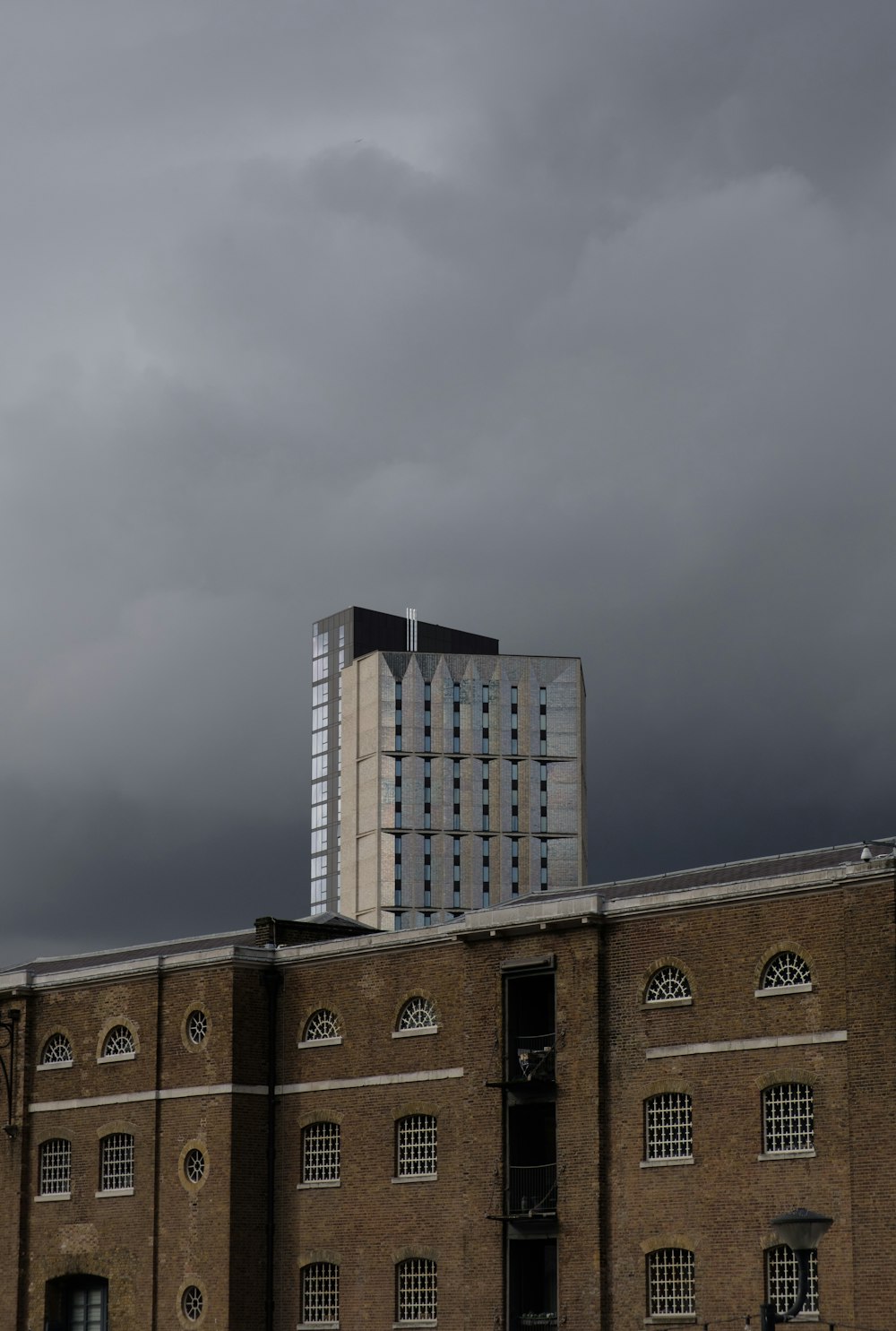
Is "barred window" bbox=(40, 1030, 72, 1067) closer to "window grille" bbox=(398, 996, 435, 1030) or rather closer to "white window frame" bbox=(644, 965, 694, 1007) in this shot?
"window grille" bbox=(398, 996, 435, 1030)

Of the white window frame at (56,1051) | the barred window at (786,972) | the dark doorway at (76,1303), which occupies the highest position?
the barred window at (786,972)

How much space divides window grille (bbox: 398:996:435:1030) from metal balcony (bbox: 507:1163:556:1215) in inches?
192

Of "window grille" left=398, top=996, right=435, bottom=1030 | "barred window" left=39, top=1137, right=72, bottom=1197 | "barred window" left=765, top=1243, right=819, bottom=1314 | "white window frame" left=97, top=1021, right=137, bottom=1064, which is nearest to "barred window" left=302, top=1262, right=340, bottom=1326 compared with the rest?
"window grille" left=398, top=996, right=435, bottom=1030

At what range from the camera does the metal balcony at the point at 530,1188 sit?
48938 millimetres

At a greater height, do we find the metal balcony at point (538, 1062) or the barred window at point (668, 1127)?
the metal balcony at point (538, 1062)

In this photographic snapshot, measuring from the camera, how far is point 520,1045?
50406 millimetres

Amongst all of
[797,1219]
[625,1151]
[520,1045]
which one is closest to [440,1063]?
[520,1045]

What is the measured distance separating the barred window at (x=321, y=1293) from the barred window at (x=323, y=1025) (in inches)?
232

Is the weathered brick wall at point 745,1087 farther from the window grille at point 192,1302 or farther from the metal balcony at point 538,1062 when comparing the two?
the window grille at point 192,1302

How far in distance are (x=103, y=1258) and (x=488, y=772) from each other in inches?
4113

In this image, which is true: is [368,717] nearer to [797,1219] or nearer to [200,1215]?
[200,1215]

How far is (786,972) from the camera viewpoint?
4581 centimetres

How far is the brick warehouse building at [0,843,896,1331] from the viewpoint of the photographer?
44688 mm

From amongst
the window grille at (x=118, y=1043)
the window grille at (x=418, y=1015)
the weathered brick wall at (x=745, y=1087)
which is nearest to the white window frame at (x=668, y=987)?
the weathered brick wall at (x=745, y=1087)
